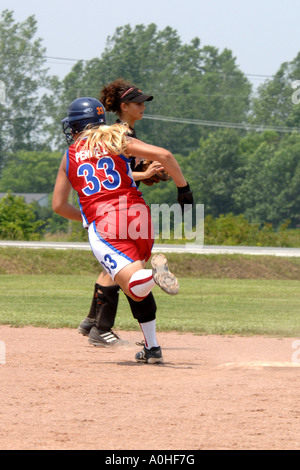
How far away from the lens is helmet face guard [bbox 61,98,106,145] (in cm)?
606

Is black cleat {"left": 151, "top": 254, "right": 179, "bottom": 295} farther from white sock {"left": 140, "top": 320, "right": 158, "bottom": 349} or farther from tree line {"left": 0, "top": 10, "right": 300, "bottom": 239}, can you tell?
tree line {"left": 0, "top": 10, "right": 300, "bottom": 239}

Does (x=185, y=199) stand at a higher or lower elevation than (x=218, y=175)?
higher

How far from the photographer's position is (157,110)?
75.6m

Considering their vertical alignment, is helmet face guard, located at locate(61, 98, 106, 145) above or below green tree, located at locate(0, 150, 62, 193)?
above

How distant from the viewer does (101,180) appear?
560cm

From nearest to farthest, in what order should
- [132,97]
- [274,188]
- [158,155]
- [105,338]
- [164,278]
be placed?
[164,278]
[158,155]
[132,97]
[105,338]
[274,188]

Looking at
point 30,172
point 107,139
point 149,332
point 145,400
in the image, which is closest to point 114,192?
point 107,139

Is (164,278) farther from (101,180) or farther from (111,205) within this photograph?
(101,180)

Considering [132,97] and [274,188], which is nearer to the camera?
[132,97]

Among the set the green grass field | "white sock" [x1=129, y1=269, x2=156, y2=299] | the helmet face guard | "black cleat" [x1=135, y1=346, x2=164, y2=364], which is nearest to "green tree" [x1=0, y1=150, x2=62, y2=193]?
the green grass field

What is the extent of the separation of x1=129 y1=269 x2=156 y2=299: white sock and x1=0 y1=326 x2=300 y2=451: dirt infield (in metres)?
0.59

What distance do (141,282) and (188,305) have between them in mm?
8529

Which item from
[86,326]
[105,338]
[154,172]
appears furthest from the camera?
[86,326]

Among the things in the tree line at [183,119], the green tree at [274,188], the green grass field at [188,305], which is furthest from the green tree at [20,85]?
the green grass field at [188,305]
